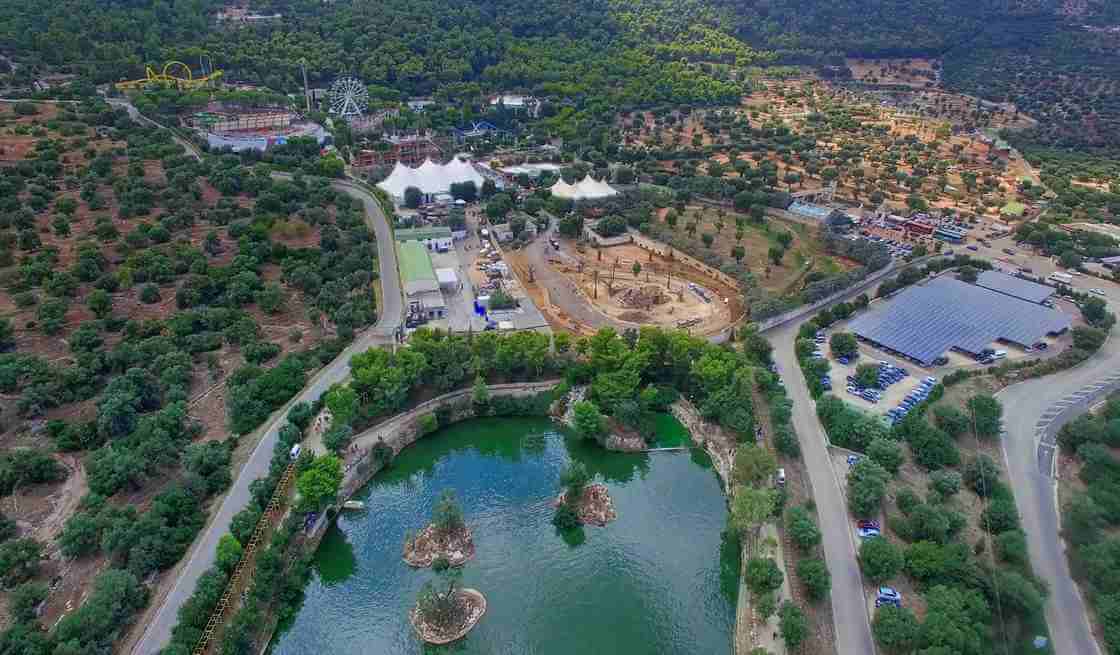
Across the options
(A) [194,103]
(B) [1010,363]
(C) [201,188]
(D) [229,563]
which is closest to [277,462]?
(D) [229,563]

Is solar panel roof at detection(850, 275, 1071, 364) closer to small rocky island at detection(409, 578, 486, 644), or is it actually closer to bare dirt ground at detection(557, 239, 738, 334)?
bare dirt ground at detection(557, 239, 738, 334)

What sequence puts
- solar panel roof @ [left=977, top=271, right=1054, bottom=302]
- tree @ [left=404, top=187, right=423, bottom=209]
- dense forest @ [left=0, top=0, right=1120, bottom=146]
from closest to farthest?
solar panel roof @ [left=977, top=271, right=1054, bottom=302] < tree @ [left=404, top=187, right=423, bottom=209] < dense forest @ [left=0, top=0, right=1120, bottom=146]

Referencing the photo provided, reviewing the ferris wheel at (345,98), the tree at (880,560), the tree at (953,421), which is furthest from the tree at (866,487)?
the ferris wheel at (345,98)

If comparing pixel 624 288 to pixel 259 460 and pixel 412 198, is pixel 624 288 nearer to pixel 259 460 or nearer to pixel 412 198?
pixel 412 198

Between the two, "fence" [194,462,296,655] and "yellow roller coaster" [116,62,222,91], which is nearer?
"fence" [194,462,296,655]

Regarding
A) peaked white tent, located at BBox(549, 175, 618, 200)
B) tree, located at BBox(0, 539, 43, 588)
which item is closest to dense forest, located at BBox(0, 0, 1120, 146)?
peaked white tent, located at BBox(549, 175, 618, 200)

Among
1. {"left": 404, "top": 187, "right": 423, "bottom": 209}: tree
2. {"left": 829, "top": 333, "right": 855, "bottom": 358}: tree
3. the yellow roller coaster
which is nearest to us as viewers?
{"left": 829, "top": 333, "right": 855, "bottom": 358}: tree

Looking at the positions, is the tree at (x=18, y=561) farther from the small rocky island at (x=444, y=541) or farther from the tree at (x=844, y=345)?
the tree at (x=844, y=345)

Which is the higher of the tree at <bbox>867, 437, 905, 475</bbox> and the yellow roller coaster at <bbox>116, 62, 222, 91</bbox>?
the yellow roller coaster at <bbox>116, 62, 222, 91</bbox>

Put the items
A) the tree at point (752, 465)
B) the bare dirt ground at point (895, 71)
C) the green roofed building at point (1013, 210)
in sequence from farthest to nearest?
the bare dirt ground at point (895, 71) → the green roofed building at point (1013, 210) → the tree at point (752, 465)
